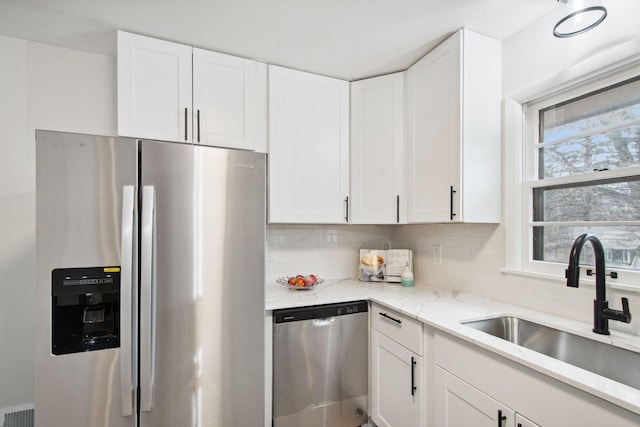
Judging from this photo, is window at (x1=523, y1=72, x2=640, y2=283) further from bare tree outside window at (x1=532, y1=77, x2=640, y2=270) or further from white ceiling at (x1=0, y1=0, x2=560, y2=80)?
white ceiling at (x1=0, y1=0, x2=560, y2=80)

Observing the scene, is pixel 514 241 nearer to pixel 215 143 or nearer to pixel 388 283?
pixel 388 283

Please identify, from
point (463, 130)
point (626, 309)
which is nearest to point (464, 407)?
point (626, 309)

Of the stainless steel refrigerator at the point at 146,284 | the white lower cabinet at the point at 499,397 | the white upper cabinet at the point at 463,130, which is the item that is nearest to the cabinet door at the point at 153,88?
the stainless steel refrigerator at the point at 146,284

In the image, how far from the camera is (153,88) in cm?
176

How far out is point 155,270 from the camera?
131 cm

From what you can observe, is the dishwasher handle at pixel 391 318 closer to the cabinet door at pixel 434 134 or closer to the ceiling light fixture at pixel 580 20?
the cabinet door at pixel 434 134

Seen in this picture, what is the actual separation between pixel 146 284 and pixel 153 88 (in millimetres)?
1140

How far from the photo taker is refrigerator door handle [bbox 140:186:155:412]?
1279mm

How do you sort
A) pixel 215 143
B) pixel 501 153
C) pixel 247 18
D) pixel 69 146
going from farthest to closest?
pixel 215 143 < pixel 501 153 < pixel 247 18 < pixel 69 146

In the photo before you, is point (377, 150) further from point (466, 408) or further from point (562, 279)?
point (466, 408)

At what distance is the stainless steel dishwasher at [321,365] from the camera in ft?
5.77

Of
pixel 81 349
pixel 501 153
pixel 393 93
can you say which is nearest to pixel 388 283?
pixel 501 153

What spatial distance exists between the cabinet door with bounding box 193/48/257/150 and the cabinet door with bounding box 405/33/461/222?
1.05 m

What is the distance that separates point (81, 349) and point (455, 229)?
2.11m
